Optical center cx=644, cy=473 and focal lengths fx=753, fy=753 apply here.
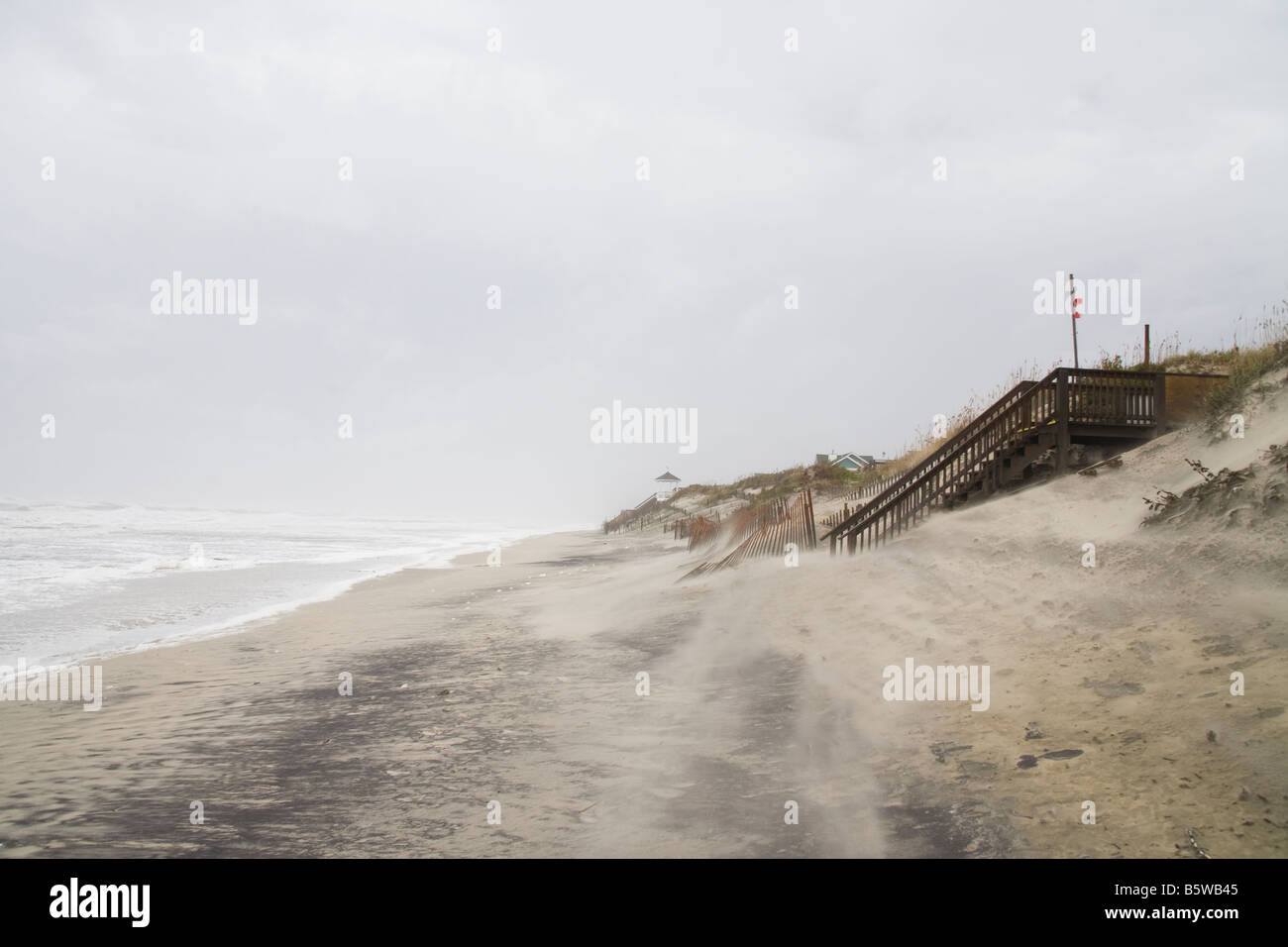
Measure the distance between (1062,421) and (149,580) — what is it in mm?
22199

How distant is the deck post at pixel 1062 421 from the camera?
13617mm

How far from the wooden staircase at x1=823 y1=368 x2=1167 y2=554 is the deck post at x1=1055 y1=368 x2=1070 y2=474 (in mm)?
16

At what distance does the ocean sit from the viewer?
12445 mm

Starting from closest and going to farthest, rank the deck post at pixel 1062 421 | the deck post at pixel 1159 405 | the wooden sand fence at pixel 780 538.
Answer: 1. the deck post at pixel 1062 421
2. the deck post at pixel 1159 405
3. the wooden sand fence at pixel 780 538

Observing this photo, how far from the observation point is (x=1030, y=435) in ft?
45.7

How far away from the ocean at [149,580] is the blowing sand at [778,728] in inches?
86.4
